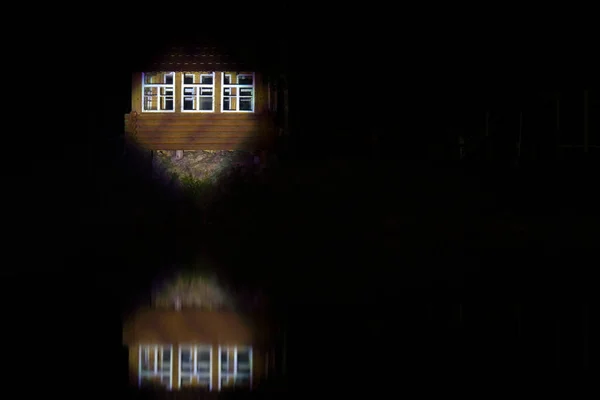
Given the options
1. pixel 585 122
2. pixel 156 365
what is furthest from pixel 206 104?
pixel 156 365

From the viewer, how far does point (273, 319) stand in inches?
530

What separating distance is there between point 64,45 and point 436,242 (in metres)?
24.7

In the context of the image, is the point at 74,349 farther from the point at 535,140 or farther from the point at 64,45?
the point at 64,45

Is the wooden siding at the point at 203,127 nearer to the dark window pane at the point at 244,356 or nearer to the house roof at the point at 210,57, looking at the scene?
the house roof at the point at 210,57

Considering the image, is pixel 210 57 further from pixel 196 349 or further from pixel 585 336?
pixel 585 336

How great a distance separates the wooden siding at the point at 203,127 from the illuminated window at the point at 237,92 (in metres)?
0.24

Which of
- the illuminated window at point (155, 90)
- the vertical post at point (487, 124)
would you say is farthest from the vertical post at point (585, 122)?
the illuminated window at point (155, 90)

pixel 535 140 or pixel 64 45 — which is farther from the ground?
pixel 64 45

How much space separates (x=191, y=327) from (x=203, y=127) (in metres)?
22.0

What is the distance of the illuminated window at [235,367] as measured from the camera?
32.4 feet

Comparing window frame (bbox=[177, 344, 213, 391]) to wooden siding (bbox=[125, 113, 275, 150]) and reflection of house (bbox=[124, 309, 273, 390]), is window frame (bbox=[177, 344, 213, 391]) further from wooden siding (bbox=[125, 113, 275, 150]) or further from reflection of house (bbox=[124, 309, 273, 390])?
wooden siding (bbox=[125, 113, 275, 150])

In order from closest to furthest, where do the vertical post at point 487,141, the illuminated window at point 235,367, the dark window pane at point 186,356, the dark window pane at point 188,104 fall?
the illuminated window at point 235,367
the dark window pane at point 186,356
the vertical post at point 487,141
the dark window pane at point 188,104

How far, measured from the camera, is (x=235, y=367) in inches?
420

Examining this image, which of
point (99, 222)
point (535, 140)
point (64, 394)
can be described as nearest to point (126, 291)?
point (64, 394)
